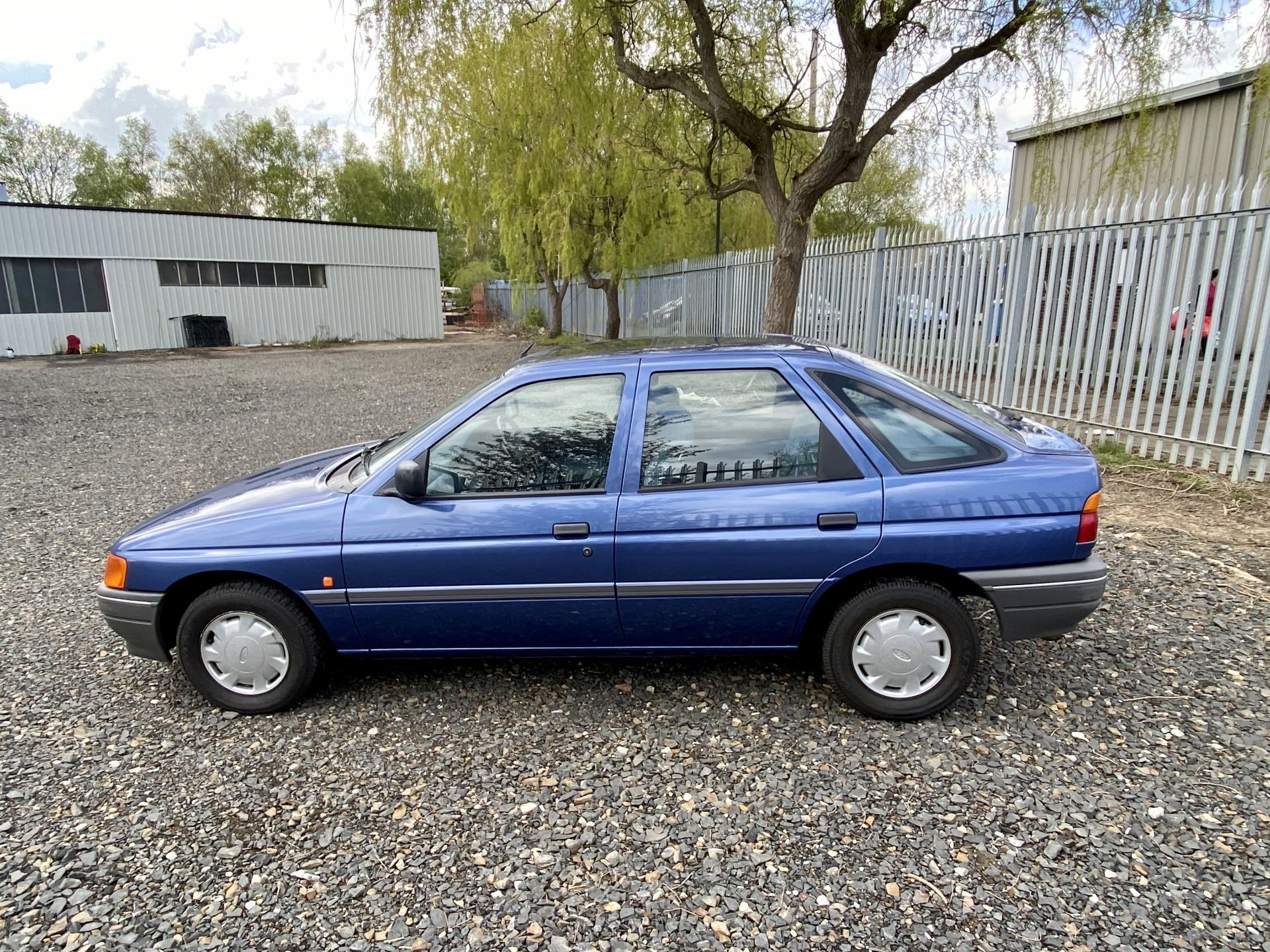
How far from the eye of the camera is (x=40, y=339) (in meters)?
21.7

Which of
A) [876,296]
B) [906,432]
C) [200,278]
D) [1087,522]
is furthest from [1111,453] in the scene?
[200,278]

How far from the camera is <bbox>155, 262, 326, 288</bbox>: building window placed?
23556mm

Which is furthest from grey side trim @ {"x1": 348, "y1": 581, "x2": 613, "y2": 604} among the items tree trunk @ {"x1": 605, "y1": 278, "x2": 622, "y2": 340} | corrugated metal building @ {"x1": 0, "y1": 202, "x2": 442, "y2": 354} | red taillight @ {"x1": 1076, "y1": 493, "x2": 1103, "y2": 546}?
corrugated metal building @ {"x1": 0, "y1": 202, "x2": 442, "y2": 354}

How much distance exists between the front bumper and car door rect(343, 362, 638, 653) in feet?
2.86

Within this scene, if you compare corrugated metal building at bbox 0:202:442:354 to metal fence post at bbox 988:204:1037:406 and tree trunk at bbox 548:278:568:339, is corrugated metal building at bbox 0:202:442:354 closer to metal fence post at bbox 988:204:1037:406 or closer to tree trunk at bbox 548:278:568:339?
tree trunk at bbox 548:278:568:339

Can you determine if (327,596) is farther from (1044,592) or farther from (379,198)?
(379,198)

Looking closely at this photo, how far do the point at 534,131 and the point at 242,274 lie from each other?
14484 mm

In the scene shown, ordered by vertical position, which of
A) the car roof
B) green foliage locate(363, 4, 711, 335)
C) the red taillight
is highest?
green foliage locate(363, 4, 711, 335)

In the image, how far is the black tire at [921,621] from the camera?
2.91 m

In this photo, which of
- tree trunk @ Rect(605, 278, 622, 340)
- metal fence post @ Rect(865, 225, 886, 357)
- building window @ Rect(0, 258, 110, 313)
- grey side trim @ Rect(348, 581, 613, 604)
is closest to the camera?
grey side trim @ Rect(348, 581, 613, 604)

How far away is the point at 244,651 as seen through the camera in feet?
10.3

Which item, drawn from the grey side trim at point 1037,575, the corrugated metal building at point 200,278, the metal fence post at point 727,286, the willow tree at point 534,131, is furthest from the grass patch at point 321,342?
→ the grey side trim at point 1037,575

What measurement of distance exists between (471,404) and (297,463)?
1.32m

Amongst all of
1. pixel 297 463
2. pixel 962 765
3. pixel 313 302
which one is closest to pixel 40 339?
pixel 313 302
